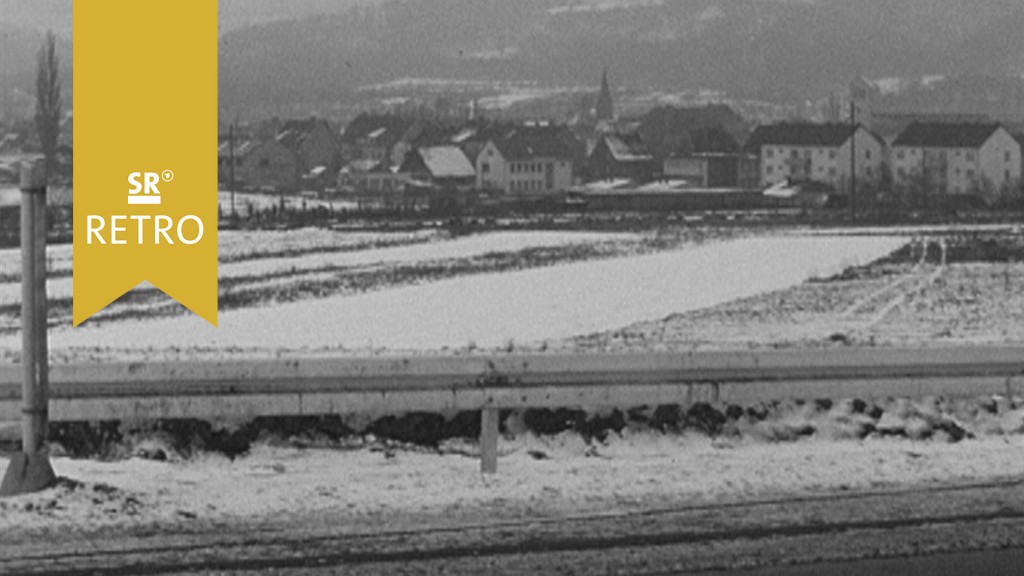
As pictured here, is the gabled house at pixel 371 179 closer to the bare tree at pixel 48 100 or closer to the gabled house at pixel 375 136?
the gabled house at pixel 375 136

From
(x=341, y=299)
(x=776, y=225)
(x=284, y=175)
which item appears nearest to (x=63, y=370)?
(x=341, y=299)

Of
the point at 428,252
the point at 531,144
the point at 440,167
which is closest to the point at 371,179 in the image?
the point at 440,167

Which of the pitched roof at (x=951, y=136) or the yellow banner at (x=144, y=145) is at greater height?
the pitched roof at (x=951, y=136)

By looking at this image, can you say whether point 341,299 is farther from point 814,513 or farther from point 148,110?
point 814,513

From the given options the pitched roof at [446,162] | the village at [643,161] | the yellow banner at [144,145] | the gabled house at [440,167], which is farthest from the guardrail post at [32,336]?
the pitched roof at [446,162]

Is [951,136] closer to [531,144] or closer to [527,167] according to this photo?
[527,167]

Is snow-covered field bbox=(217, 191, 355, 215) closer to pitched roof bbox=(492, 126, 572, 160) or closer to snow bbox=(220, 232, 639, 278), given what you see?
snow bbox=(220, 232, 639, 278)
